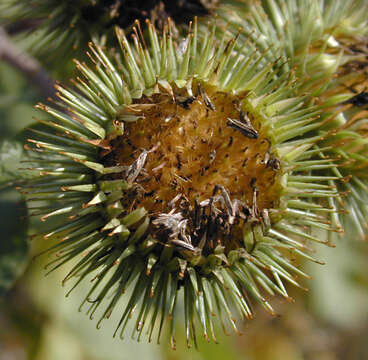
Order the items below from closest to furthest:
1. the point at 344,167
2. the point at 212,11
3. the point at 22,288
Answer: the point at 344,167 → the point at 212,11 → the point at 22,288

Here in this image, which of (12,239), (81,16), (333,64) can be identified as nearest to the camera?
(333,64)

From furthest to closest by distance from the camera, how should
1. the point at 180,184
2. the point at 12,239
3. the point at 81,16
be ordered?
1. the point at 12,239
2. the point at 81,16
3. the point at 180,184

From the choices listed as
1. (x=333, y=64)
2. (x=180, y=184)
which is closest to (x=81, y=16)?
(x=180, y=184)

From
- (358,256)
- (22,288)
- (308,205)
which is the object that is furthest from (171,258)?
(358,256)

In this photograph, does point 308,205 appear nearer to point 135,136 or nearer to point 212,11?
point 135,136

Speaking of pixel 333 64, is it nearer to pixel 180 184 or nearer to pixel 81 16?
pixel 180 184

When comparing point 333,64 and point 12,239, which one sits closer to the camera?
point 333,64

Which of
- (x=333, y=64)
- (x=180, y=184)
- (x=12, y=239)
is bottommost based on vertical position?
(x=12, y=239)

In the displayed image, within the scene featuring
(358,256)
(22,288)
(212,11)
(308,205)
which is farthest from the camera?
(358,256)
